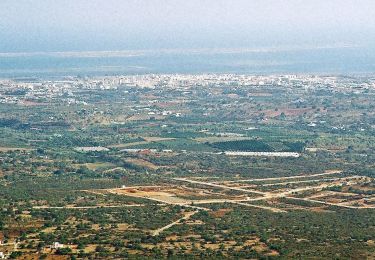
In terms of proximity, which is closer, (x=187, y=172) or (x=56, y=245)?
(x=56, y=245)

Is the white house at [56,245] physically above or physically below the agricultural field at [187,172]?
above

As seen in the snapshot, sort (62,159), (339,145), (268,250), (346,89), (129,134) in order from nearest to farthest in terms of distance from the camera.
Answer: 1. (268,250)
2. (62,159)
3. (339,145)
4. (129,134)
5. (346,89)

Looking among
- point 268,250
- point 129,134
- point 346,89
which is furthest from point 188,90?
point 268,250

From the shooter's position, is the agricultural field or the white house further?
the agricultural field

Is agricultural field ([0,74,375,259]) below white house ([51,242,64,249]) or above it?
below

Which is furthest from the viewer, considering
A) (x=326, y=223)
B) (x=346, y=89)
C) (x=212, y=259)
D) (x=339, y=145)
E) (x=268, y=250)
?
(x=346, y=89)

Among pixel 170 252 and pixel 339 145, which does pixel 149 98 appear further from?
pixel 170 252

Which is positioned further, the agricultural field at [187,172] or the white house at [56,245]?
the agricultural field at [187,172]

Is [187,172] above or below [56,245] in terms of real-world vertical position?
below
